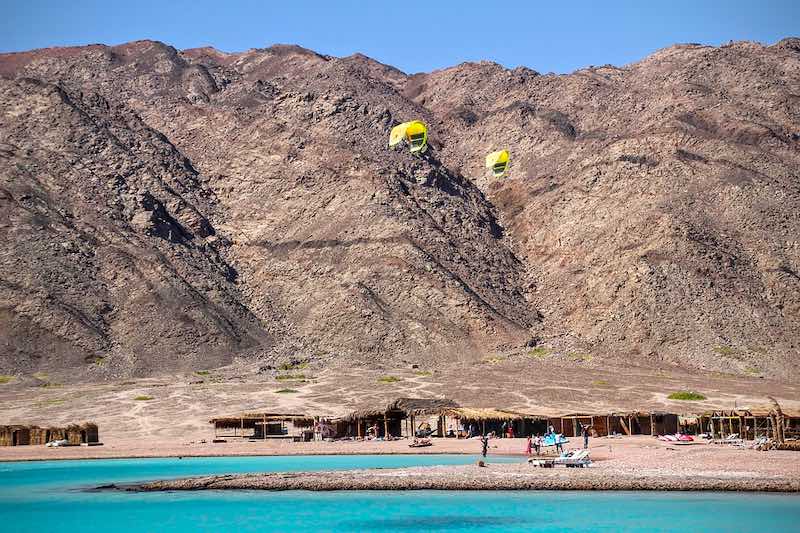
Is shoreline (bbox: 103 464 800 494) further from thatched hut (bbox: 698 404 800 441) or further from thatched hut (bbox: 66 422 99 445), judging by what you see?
thatched hut (bbox: 66 422 99 445)

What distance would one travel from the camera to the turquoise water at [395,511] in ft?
85.6

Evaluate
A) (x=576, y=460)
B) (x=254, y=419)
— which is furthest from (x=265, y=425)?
(x=576, y=460)

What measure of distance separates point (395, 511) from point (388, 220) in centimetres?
6651

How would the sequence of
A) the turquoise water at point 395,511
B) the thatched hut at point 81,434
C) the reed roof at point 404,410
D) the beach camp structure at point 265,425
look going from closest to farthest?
1. the turquoise water at point 395,511
2. the thatched hut at point 81,434
3. the beach camp structure at point 265,425
4. the reed roof at point 404,410

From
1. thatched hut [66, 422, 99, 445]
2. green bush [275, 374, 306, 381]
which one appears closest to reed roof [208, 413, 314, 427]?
thatched hut [66, 422, 99, 445]

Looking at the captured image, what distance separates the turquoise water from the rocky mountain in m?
46.2

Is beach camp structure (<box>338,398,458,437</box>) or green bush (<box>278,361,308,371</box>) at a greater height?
green bush (<box>278,361,308,371</box>)

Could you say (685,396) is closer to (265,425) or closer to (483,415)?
(483,415)

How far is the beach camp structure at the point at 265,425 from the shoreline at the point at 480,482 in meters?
19.8

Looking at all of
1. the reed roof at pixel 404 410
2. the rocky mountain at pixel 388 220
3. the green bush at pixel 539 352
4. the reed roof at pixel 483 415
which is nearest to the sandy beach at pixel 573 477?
the reed roof at pixel 483 415

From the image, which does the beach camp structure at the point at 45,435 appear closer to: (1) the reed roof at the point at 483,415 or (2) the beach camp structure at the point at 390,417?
(2) the beach camp structure at the point at 390,417

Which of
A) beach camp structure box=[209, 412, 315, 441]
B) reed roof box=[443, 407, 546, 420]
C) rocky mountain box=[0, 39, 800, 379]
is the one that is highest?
rocky mountain box=[0, 39, 800, 379]

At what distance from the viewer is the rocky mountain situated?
80.8 metres

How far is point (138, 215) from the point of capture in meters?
94.6
